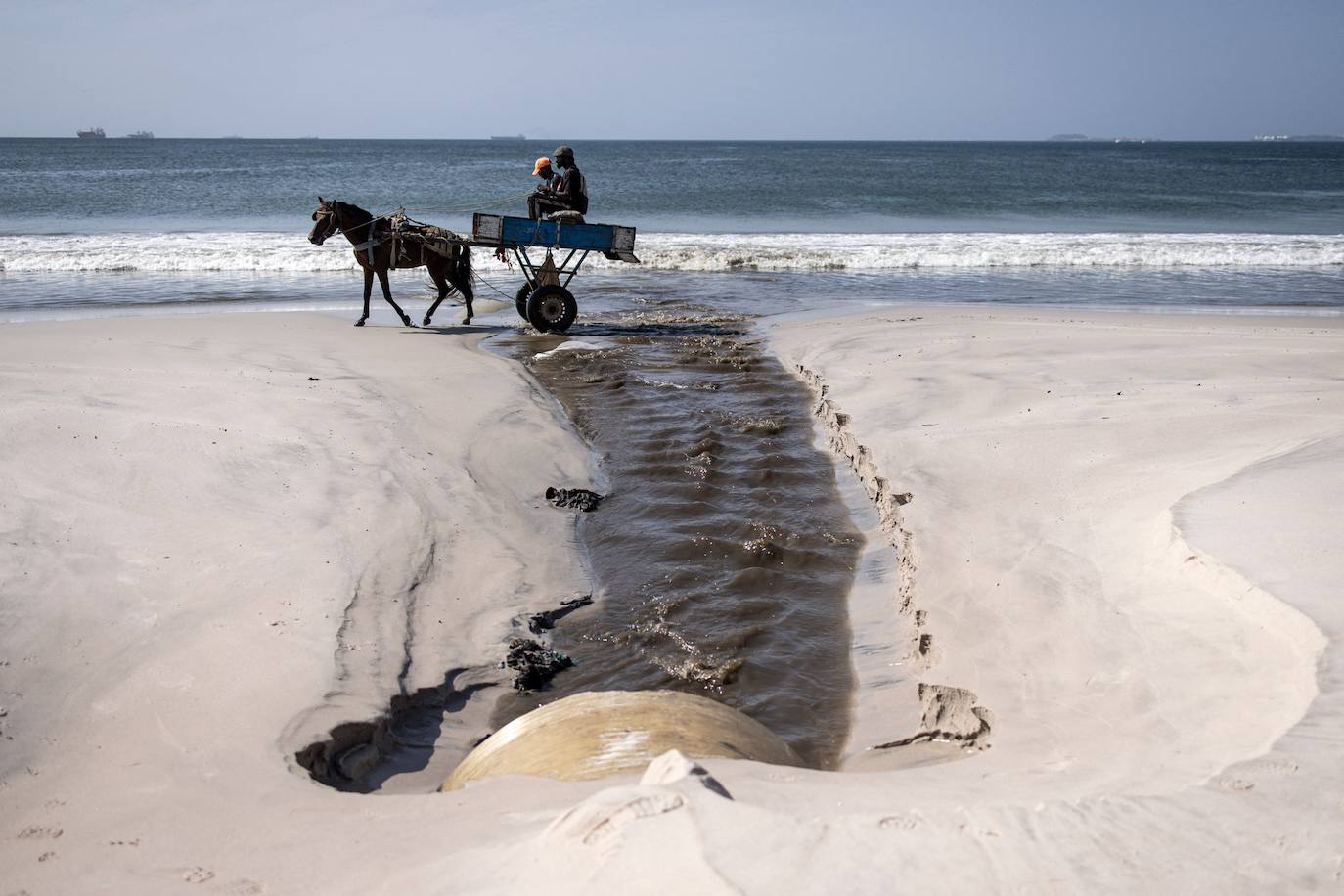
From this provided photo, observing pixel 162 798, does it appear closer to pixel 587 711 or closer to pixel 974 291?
pixel 587 711

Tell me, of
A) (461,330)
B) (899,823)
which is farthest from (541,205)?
(899,823)

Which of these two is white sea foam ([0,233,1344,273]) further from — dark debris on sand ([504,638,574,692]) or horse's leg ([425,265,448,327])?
dark debris on sand ([504,638,574,692])

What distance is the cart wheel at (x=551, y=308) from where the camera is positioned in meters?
12.9

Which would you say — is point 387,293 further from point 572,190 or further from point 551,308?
point 572,190

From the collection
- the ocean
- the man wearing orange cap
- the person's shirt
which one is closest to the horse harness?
the man wearing orange cap

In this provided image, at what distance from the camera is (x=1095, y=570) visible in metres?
5.18

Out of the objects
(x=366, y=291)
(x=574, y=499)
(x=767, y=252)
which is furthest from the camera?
(x=767, y=252)

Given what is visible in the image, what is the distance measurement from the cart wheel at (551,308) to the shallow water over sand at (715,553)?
191 centimetres

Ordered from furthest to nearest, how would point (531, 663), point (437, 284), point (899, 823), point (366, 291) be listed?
point (437, 284), point (366, 291), point (531, 663), point (899, 823)

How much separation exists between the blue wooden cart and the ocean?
8.43 ft

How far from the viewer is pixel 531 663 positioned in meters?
4.88

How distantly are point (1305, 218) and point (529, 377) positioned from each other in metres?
33.2

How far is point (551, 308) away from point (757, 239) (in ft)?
42.1

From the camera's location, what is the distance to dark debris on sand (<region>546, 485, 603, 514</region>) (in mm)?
7109
